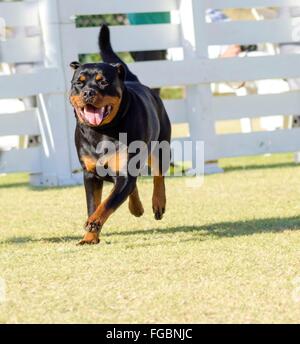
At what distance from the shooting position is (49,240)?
5684mm

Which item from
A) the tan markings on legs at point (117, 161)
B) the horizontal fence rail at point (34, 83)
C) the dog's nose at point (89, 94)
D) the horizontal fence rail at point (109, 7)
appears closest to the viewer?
the dog's nose at point (89, 94)

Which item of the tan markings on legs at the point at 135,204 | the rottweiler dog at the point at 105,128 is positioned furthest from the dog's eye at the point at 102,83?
the tan markings on legs at the point at 135,204

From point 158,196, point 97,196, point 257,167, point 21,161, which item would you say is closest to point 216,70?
point 257,167

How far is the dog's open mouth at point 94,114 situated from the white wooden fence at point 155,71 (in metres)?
3.28

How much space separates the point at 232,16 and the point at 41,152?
904 cm

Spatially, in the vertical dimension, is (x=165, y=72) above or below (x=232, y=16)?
above

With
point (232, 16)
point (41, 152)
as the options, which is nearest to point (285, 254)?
point (41, 152)

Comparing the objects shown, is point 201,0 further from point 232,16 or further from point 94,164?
point 232,16

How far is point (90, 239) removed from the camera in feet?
17.6

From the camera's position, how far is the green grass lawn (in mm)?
3863

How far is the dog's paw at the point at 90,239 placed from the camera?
5352mm

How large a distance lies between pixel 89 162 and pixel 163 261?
93 cm

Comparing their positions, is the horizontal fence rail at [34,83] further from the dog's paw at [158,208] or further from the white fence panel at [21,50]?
the dog's paw at [158,208]

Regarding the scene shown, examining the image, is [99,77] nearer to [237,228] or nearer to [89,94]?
[89,94]
